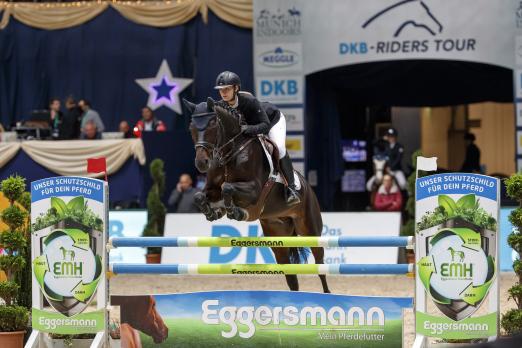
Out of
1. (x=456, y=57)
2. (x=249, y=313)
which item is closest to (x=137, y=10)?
(x=456, y=57)

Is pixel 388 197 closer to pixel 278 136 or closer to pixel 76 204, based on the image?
pixel 278 136

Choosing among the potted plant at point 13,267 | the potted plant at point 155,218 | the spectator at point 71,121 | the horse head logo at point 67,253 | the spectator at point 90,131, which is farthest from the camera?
the spectator at point 71,121

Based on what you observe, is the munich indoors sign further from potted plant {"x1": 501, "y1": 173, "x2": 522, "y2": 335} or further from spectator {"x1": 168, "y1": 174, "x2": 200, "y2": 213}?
potted plant {"x1": 501, "y1": 173, "x2": 522, "y2": 335}

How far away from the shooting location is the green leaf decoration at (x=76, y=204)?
716cm

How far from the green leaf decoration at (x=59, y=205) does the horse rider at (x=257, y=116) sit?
A: 1321 mm

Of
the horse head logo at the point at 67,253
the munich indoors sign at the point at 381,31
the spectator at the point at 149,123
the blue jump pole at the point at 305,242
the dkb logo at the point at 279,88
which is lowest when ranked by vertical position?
the horse head logo at the point at 67,253

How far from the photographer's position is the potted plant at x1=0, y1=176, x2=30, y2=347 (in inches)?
291

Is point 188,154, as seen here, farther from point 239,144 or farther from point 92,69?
point 239,144

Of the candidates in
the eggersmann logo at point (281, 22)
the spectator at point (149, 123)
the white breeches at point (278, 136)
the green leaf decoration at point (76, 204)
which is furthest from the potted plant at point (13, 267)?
the eggersmann logo at point (281, 22)

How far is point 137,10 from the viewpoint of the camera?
16.8 meters

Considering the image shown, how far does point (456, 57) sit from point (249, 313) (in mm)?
9203

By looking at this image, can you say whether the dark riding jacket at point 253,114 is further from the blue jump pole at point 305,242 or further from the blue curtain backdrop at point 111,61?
the blue curtain backdrop at point 111,61

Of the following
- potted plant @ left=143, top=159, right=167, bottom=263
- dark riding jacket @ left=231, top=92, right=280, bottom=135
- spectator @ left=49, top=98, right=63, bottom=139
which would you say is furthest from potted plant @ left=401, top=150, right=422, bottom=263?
spectator @ left=49, top=98, right=63, bottom=139

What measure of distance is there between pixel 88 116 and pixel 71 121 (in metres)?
0.53
